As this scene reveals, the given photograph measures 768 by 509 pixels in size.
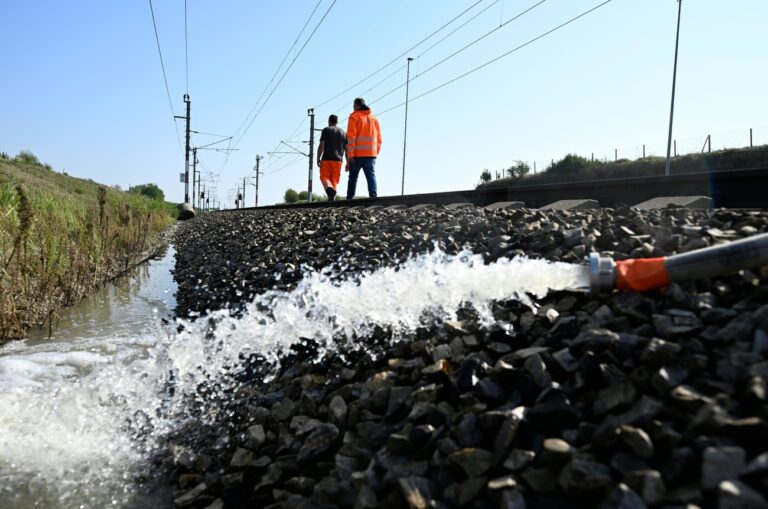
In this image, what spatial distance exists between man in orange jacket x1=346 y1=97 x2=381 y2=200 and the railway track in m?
3.40

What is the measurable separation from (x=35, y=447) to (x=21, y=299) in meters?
3.14

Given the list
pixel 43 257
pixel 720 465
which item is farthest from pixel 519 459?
pixel 43 257

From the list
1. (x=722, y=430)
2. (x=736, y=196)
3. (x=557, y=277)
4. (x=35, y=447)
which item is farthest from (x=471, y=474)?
(x=736, y=196)

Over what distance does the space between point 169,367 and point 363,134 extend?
7.29m

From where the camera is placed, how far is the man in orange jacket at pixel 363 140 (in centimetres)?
1021

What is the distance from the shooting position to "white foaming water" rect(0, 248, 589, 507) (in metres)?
2.55

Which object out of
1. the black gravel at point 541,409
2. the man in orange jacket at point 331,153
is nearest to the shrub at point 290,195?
the man in orange jacket at point 331,153

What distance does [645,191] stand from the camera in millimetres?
4766

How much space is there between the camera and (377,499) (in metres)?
1.68

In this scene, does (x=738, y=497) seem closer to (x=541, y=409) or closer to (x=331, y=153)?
(x=541, y=409)

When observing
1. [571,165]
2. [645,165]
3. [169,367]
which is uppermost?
[571,165]

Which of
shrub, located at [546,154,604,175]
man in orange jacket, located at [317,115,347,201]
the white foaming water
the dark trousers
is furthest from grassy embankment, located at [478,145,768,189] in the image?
the white foaming water

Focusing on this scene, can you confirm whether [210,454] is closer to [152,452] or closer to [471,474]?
[152,452]

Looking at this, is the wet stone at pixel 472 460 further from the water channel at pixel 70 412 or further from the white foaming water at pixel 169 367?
the water channel at pixel 70 412
